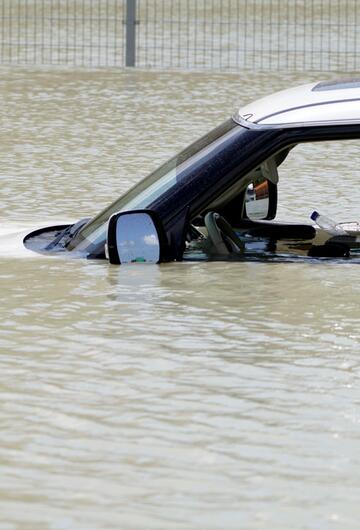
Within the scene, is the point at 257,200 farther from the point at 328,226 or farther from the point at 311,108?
the point at 311,108

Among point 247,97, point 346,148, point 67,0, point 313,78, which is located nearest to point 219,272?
point 346,148

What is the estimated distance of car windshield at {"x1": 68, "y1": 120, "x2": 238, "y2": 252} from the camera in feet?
26.6

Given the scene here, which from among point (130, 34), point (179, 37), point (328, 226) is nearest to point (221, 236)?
point (328, 226)

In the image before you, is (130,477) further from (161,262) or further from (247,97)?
(247,97)

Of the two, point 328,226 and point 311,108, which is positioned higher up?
point 311,108

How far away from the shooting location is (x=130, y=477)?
520 cm

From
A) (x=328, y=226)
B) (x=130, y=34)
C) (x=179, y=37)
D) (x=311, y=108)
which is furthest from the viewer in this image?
(x=179, y=37)

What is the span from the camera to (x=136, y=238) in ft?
26.6

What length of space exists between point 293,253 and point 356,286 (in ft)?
1.20

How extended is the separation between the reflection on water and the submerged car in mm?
113

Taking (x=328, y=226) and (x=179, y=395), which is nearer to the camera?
(x=179, y=395)

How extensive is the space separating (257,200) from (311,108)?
77 centimetres

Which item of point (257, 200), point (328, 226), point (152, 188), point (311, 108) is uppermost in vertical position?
point (311, 108)

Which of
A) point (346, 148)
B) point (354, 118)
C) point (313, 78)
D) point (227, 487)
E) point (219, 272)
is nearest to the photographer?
point (227, 487)
